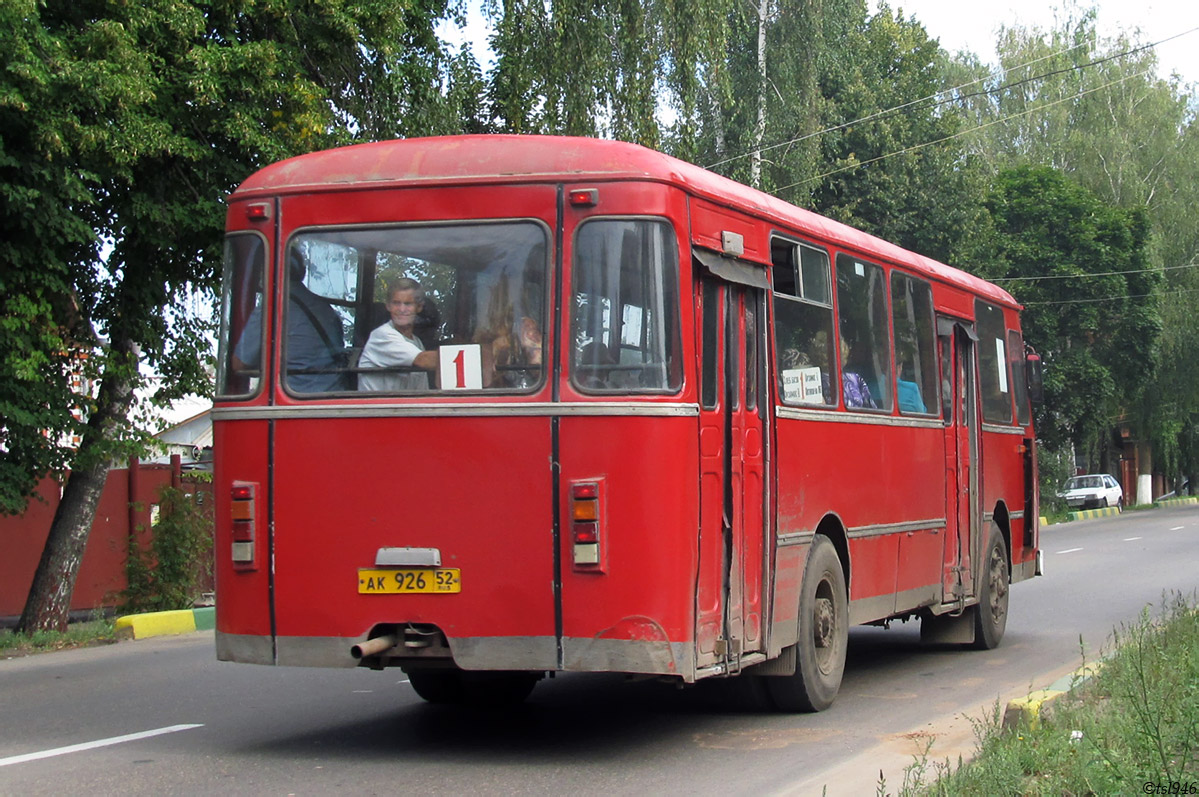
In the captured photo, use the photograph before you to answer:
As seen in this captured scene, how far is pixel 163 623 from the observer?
51.0 feet

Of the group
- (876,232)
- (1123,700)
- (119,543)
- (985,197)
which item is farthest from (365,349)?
(985,197)

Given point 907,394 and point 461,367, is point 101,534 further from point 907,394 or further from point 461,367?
point 461,367

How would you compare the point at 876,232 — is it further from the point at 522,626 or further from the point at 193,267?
the point at 522,626

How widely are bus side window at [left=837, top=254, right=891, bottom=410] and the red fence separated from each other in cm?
1006

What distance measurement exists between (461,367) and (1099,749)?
11.4 feet

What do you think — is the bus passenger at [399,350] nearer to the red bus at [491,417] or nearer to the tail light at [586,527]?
the red bus at [491,417]

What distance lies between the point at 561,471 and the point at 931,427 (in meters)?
5.31

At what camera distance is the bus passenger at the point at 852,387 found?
9.98m

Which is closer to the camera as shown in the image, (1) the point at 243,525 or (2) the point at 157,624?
(1) the point at 243,525

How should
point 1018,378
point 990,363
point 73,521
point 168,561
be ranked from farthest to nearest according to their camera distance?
point 168,561 < point 73,521 < point 1018,378 < point 990,363

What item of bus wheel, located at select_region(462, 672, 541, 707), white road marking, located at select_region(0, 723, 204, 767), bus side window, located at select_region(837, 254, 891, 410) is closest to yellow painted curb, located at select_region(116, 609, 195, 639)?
white road marking, located at select_region(0, 723, 204, 767)

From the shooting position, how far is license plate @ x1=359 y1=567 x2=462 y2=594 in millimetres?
7398

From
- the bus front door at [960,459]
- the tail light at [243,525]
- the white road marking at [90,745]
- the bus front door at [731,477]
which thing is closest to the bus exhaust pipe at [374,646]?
the tail light at [243,525]

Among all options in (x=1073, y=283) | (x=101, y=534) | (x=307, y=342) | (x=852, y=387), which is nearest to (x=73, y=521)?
(x=101, y=534)
